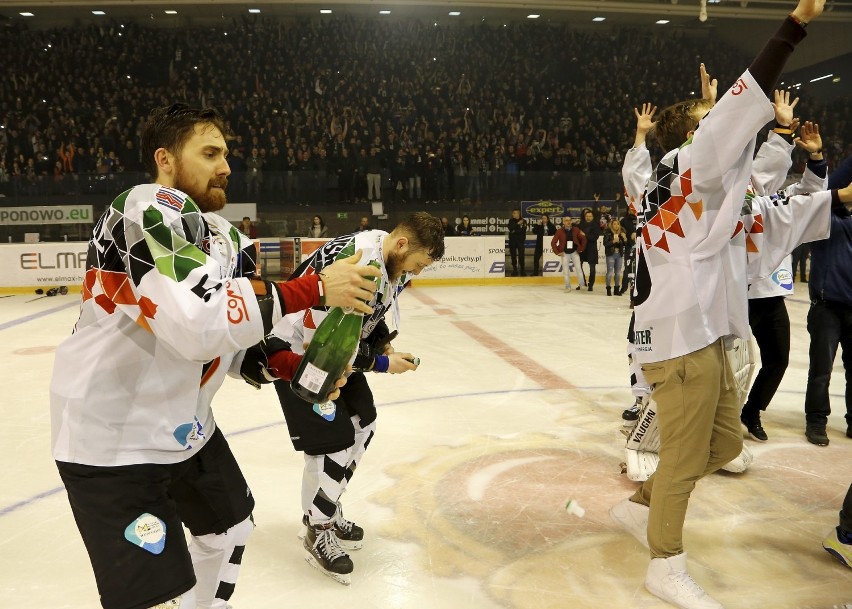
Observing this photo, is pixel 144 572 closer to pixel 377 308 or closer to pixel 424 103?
pixel 377 308

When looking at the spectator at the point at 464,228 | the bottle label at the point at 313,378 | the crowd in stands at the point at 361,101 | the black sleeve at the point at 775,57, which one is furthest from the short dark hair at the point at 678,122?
the crowd in stands at the point at 361,101

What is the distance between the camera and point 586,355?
6969mm

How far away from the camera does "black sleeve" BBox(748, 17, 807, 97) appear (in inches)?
78.7

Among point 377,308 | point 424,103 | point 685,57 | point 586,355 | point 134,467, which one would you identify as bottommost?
point 586,355

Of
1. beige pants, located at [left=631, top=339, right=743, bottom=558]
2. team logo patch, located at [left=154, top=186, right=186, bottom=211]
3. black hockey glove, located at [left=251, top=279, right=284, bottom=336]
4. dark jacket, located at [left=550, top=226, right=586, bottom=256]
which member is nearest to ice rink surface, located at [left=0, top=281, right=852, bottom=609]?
beige pants, located at [left=631, top=339, right=743, bottom=558]

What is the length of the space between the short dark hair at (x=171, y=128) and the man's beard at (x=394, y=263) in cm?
101

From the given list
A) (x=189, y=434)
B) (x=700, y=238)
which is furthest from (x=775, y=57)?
(x=189, y=434)

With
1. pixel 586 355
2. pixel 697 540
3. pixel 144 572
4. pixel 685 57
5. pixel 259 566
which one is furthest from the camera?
pixel 685 57

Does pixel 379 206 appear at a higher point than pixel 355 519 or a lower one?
higher

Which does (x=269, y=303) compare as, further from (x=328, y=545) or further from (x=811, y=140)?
(x=811, y=140)

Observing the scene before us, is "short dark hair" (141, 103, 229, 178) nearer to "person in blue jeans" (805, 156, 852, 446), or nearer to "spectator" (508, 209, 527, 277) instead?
"person in blue jeans" (805, 156, 852, 446)

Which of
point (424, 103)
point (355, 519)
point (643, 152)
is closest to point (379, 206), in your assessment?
point (424, 103)

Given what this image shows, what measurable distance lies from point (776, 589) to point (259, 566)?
2009 mm

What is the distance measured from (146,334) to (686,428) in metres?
1.74
